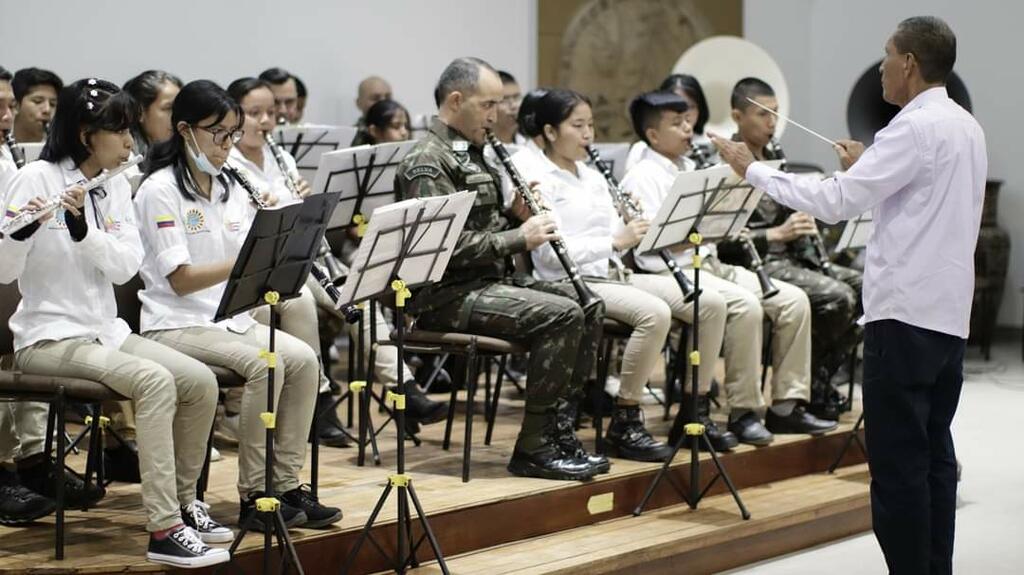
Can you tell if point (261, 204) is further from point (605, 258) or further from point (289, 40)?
point (289, 40)

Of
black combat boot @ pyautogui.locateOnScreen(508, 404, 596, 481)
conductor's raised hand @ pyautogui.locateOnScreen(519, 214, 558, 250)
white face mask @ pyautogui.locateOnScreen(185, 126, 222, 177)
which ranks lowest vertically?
black combat boot @ pyautogui.locateOnScreen(508, 404, 596, 481)

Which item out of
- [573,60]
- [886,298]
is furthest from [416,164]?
[573,60]

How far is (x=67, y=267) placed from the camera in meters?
3.52

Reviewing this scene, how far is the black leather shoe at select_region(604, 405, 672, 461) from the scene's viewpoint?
468 centimetres

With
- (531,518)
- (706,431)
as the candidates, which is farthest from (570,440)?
(706,431)

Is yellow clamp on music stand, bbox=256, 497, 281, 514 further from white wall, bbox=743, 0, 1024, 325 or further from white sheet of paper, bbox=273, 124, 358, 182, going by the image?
white wall, bbox=743, 0, 1024, 325

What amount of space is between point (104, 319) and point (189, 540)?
641mm

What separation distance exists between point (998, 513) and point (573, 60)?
175 inches

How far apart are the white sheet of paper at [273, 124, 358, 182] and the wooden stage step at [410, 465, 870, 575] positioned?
2.09 metres

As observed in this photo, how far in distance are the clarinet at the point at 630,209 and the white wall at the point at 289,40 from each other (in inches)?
103

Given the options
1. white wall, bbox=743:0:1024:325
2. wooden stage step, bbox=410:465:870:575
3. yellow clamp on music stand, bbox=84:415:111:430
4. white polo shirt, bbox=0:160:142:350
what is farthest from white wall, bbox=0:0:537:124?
wooden stage step, bbox=410:465:870:575

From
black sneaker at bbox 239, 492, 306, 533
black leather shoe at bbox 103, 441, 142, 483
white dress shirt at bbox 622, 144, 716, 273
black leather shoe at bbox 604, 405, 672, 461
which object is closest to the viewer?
black sneaker at bbox 239, 492, 306, 533

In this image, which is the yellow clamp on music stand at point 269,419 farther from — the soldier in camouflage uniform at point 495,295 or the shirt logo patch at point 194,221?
the soldier in camouflage uniform at point 495,295

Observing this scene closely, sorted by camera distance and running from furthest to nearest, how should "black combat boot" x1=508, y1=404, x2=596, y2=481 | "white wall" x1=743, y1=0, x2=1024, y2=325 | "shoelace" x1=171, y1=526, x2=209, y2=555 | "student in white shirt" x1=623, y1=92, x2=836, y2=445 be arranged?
"white wall" x1=743, y1=0, x2=1024, y2=325 < "student in white shirt" x1=623, y1=92, x2=836, y2=445 < "black combat boot" x1=508, y1=404, x2=596, y2=481 < "shoelace" x1=171, y1=526, x2=209, y2=555
